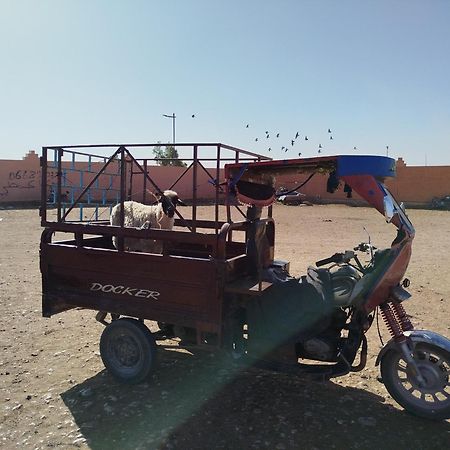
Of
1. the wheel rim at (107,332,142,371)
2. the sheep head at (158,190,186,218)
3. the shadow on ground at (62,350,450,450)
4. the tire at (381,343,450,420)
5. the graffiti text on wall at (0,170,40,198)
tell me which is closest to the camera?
the shadow on ground at (62,350,450,450)

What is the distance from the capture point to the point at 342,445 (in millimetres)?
3193

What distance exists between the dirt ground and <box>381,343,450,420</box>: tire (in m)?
0.13

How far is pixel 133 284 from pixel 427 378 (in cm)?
253

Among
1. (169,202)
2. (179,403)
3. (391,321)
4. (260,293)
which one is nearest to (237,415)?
(179,403)

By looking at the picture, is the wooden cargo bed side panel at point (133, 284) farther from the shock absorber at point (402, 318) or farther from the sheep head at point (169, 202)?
the shock absorber at point (402, 318)

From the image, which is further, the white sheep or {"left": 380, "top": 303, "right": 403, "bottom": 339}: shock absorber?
the white sheep

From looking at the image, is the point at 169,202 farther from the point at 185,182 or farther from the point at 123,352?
the point at 185,182

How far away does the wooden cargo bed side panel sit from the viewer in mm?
3793

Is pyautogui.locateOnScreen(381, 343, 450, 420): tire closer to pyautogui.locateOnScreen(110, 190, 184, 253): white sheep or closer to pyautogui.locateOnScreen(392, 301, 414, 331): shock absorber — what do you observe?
pyautogui.locateOnScreen(392, 301, 414, 331): shock absorber

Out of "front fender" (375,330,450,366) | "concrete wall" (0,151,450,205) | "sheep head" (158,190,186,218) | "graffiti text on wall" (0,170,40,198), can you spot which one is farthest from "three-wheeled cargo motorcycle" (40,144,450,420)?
"graffiti text on wall" (0,170,40,198)

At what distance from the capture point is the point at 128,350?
4.30 meters

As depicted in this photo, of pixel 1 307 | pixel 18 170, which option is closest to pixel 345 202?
pixel 18 170

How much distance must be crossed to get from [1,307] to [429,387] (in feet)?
18.0

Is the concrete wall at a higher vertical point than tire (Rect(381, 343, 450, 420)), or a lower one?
higher
